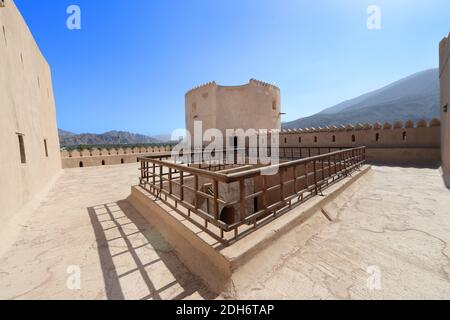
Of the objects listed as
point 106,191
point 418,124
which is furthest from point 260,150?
point 106,191

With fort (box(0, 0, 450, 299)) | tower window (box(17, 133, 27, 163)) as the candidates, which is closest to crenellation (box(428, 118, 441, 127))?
fort (box(0, 0, 450, 299))

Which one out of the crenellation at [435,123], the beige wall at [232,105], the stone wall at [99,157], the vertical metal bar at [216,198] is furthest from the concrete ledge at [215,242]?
the beige wall at [232,105]

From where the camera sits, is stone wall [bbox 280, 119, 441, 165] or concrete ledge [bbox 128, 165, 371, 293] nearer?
concrete ledge [bbox 128, 165, 371, 293]

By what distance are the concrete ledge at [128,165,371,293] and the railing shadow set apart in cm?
12

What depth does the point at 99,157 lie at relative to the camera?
1380 centimetres

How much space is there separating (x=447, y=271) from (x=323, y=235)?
134 centimetres

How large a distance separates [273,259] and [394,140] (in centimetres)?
1365

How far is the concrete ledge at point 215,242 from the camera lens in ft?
7.36

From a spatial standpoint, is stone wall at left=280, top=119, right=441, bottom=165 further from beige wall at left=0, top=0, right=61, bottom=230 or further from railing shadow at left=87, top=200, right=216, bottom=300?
beige wall at left=0, top=0, right=61, bottom=230

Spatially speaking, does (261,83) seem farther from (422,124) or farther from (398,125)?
(422,124)

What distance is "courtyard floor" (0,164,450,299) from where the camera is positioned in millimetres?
2113

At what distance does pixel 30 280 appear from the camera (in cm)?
241

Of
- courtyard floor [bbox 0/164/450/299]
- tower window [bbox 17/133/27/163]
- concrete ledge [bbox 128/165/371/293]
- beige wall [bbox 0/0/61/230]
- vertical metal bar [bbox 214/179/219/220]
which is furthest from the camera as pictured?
tower window [bbox 17/133/27/163]

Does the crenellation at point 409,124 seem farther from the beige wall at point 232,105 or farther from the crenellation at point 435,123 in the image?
the beige wall at point 232,105
